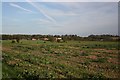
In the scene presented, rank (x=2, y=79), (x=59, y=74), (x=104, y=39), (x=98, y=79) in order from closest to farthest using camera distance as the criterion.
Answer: (x=2, y=79), (x=98, y=79), (x=59, y=74), (x=104, y=39)

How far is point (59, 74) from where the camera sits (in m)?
14.4

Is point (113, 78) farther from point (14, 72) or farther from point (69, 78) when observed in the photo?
point (14, 72)

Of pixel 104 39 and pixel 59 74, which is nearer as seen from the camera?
pixel 59 74

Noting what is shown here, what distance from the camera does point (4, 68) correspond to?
1480 cm

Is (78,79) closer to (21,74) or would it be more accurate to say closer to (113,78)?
(113,78)

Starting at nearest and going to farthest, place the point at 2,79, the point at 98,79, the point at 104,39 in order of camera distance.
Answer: the point at 2,79 → the point at 98,79 → the point at 104,39

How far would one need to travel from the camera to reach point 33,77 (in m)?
12.6

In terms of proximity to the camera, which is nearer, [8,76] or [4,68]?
[8,76]

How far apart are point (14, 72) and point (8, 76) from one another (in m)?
1.17

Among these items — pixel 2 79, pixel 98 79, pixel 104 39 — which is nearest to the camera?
pixel 2 79

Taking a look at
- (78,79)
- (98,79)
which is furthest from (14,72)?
(98,79)

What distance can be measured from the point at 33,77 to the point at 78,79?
281 centimetres

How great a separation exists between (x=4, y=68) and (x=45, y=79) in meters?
3.68

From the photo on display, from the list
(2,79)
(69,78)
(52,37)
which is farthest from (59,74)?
(52,37)
